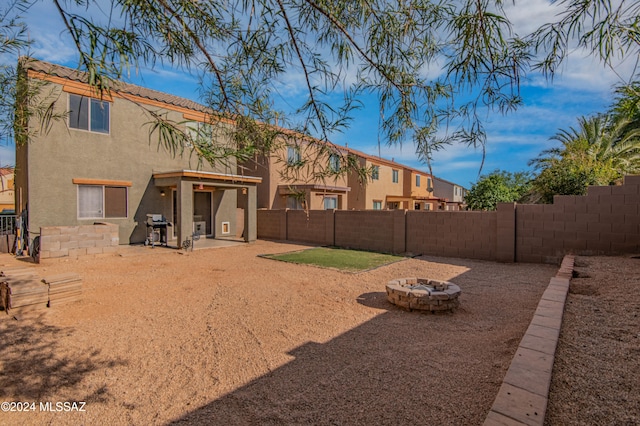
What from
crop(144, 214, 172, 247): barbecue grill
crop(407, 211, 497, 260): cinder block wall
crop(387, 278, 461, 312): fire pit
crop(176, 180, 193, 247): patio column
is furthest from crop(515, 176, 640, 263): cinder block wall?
crop(144, 214, 172, 247): barbecue grill

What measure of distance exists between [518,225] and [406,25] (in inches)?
368

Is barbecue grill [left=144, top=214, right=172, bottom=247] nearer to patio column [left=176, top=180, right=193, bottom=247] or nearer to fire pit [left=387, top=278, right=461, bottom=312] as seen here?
patio column [left=176, top=180, right=193, bottom=247]

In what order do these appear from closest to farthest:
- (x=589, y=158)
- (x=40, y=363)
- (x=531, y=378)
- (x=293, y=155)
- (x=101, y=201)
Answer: (x=531, y=378), (x=293, y=155), (x=40, y=363), (x=101, y=201), (x=589, y=158)

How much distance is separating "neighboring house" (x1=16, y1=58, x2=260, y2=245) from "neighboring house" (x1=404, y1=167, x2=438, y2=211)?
20.6 metres

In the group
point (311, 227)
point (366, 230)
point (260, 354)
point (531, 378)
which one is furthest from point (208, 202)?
point (531, 378)

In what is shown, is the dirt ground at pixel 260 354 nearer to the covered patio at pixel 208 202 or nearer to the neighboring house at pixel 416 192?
the covered patio at pixel 208 202

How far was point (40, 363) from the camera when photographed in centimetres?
357

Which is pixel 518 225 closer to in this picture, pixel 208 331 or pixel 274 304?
pixel 274 304

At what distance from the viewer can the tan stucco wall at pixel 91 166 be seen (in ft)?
34.8

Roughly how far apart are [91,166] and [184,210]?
12.0ft

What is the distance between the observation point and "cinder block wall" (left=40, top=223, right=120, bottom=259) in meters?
9.60

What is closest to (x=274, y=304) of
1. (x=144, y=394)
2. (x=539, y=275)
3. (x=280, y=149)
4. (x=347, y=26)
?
(x=144, y=394)

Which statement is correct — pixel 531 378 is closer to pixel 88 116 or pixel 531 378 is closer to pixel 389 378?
pixel 389 378

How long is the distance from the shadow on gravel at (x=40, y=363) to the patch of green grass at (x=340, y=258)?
6.34 metres
